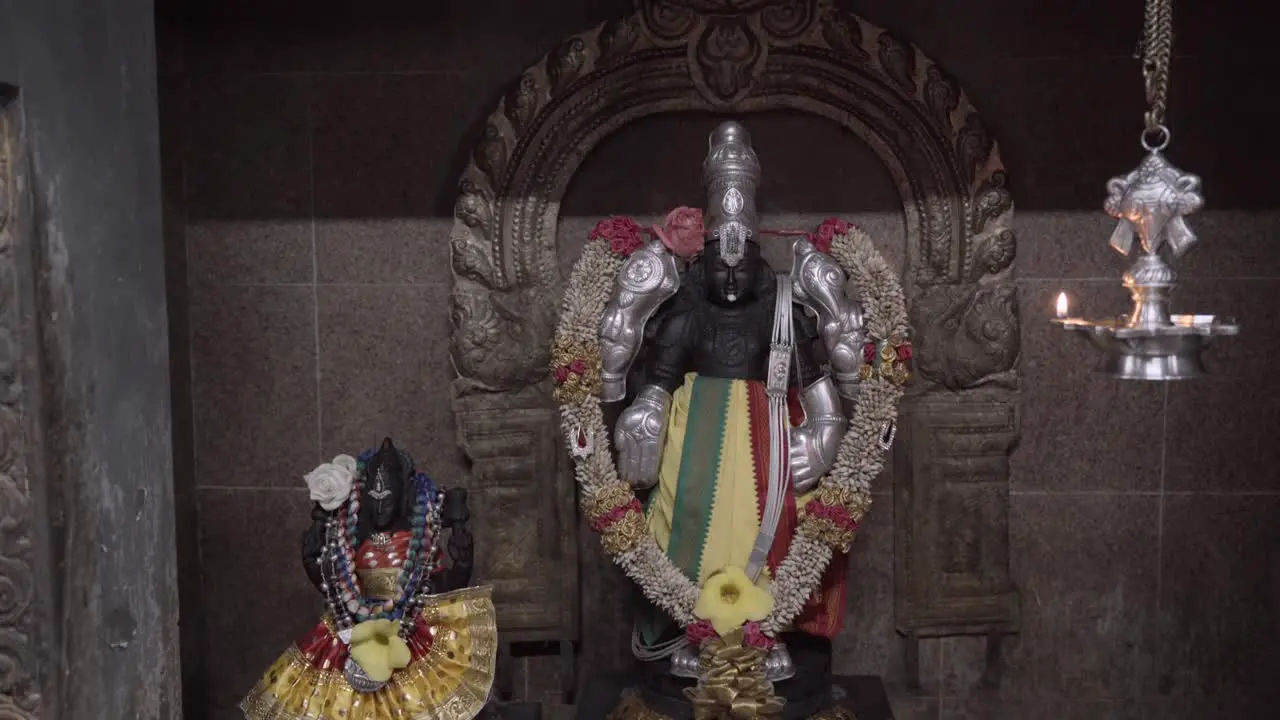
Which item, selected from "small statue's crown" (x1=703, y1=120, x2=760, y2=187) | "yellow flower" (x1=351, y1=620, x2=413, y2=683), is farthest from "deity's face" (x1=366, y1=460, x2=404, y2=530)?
"small statue's crown" (x1=703, y1=120, x2=760, y2=187)

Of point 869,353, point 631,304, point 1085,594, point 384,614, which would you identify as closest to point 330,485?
point 384,614

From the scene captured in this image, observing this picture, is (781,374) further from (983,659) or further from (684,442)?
(983,659)

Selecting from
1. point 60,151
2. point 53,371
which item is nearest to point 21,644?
point 53,371

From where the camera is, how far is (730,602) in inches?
131

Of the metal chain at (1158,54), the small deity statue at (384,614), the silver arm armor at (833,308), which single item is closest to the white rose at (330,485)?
the small deity statue at (384,614)

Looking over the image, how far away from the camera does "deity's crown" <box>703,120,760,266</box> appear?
135 inches

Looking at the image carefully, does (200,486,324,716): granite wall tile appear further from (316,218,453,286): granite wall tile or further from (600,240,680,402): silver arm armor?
(600,240,680,402): silver arm armor

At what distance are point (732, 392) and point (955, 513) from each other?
1.02 m

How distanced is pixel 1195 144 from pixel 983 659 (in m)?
1.92

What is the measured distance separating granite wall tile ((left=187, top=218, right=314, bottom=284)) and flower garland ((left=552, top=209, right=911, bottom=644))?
3.84 feet

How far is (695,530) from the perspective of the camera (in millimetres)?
3467

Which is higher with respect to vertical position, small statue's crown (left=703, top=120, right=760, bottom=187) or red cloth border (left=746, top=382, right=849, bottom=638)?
small statue's crown (left=703, top=120, right=760, bottom=187)

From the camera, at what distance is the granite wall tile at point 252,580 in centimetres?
422

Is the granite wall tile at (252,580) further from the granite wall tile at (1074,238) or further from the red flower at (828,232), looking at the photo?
the granite wall tile at (1074,238)
